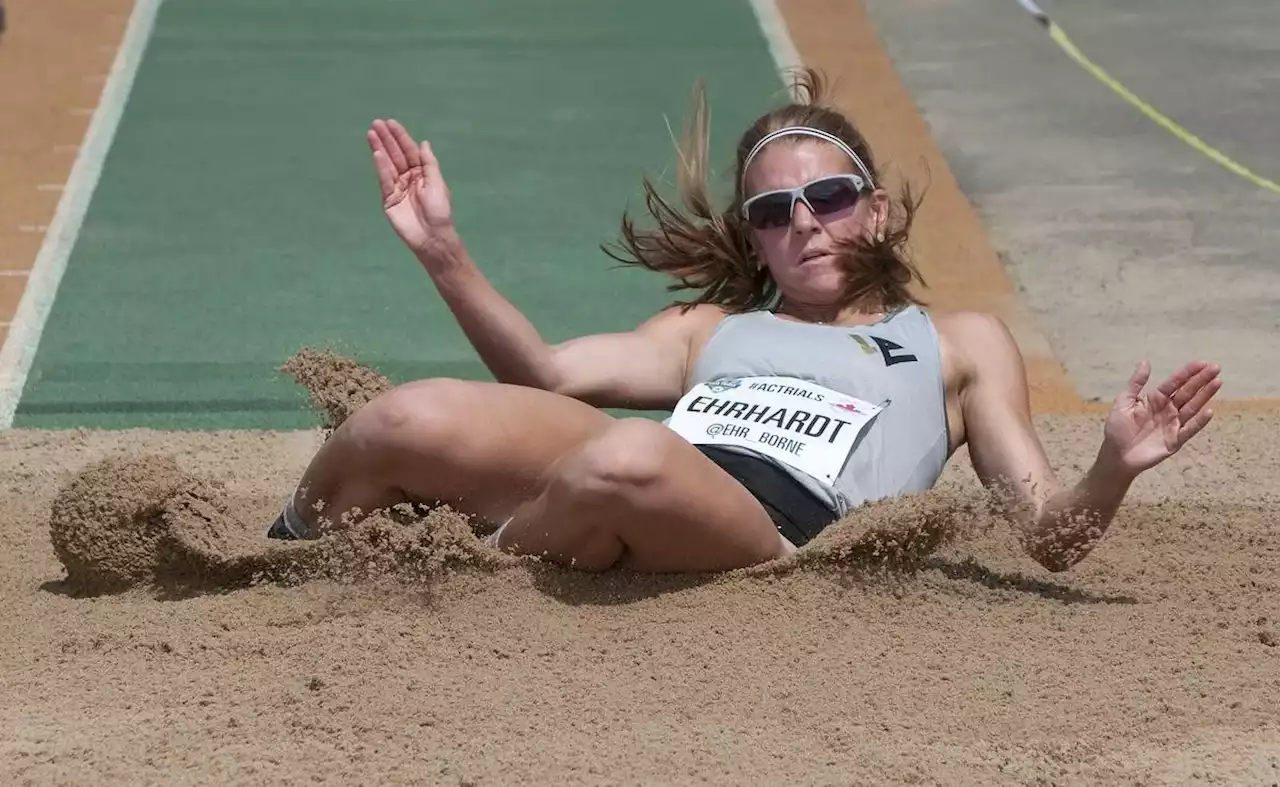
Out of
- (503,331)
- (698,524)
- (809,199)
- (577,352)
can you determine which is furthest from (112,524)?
(809,199)

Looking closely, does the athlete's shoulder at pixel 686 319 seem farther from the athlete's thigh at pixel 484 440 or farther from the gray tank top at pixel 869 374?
the athlete's thigh at pixel 484 440

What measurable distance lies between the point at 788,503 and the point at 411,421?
0.70 meters

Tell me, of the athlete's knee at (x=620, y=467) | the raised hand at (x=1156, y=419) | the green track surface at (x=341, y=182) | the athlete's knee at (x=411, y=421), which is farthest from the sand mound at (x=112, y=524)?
the raised hand at (x=1156, y=419)

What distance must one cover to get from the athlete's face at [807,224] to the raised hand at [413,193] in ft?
2.23

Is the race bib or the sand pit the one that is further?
the race bib

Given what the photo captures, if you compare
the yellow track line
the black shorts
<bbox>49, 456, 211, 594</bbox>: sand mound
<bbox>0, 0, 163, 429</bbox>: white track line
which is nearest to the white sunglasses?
the black shorts

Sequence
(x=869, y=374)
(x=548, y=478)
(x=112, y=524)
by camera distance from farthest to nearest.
A: 1. (x=869, y=374)
2. (x=112, y=524)
3. (x=548, y=478)

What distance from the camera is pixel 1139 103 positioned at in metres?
6.72

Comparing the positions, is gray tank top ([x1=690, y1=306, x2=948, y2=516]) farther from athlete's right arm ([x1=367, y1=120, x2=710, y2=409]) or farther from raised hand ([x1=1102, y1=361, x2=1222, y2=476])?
raised hand ([x1=1102, y1=361, x2=1222, y2=476])

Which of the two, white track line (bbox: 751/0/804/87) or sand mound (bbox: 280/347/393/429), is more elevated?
sand mound (bbox: 280/347/393/429)

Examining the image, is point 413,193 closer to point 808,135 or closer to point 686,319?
point 686,319

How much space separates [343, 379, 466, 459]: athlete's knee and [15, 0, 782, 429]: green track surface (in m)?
1.66

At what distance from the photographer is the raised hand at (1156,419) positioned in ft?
9.16

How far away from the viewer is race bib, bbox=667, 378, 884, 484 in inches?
119
